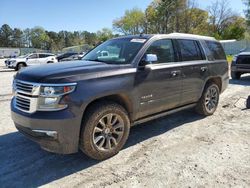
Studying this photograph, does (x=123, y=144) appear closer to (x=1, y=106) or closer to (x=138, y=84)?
(x=138, y=84)

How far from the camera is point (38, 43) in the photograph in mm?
122750

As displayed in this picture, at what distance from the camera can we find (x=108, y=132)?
3998 mm

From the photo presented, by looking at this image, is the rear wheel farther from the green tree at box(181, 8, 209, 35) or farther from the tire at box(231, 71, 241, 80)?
the green tree at box(181, 8, 209, 35)

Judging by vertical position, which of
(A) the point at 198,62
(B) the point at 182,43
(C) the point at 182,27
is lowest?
(A) the point at 198,62

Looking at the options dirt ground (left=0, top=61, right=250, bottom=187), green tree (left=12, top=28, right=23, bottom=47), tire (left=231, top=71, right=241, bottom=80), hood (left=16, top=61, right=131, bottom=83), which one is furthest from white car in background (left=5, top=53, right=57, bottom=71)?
green tree (left=12, top=28, right=23, bottom=47)

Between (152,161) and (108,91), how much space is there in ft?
3.94

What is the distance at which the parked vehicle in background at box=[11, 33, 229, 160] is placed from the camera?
11.3ft

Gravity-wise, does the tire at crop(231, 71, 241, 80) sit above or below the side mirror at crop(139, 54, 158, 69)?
below

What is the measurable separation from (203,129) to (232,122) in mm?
859

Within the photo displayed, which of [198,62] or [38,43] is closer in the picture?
[198,62]

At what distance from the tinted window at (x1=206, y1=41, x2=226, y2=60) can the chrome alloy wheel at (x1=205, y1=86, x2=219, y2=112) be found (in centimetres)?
76

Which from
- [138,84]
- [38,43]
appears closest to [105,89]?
[138,84]

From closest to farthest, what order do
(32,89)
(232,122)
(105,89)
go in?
1. (32,89)
2. (105,89)
3. (232,122)

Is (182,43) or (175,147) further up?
(182,43)
